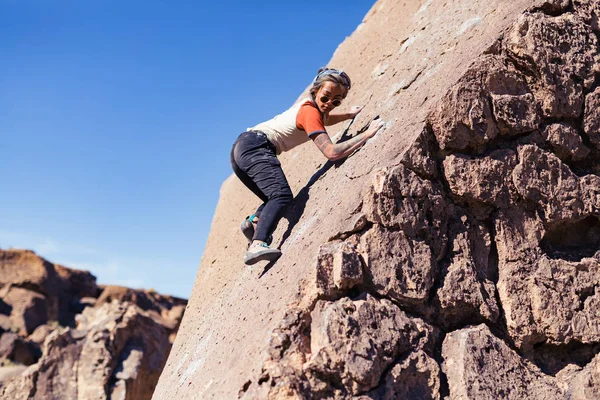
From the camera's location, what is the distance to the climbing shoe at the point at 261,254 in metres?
Answer: 3.00

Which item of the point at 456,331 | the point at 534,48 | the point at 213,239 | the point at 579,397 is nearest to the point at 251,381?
the point at 456,331

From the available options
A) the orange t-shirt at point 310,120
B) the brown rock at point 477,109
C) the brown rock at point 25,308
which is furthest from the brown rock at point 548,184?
the brown rock at point 25,308

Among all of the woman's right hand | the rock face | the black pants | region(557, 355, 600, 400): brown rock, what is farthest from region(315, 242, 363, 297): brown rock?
region(557, 355, 600, 400): brown rock

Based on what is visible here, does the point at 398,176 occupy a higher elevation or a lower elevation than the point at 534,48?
lower

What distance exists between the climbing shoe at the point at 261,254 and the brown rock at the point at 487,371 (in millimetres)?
858

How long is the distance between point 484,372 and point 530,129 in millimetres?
1070

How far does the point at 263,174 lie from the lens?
3330 mm

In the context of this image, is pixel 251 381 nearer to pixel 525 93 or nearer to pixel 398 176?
pixel 398 176

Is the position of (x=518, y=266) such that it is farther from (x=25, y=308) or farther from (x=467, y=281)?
(x=25, y=308)

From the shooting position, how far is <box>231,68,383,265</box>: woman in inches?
124

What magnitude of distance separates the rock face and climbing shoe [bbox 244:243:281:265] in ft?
0.33

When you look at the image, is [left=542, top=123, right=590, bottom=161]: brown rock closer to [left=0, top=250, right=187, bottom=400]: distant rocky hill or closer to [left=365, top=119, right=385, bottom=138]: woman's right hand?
[left=365, top=119, right=385, bottom=138]: woman's right hand

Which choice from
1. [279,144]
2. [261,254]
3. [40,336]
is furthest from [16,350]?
[261,254]

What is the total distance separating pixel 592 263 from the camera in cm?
285
